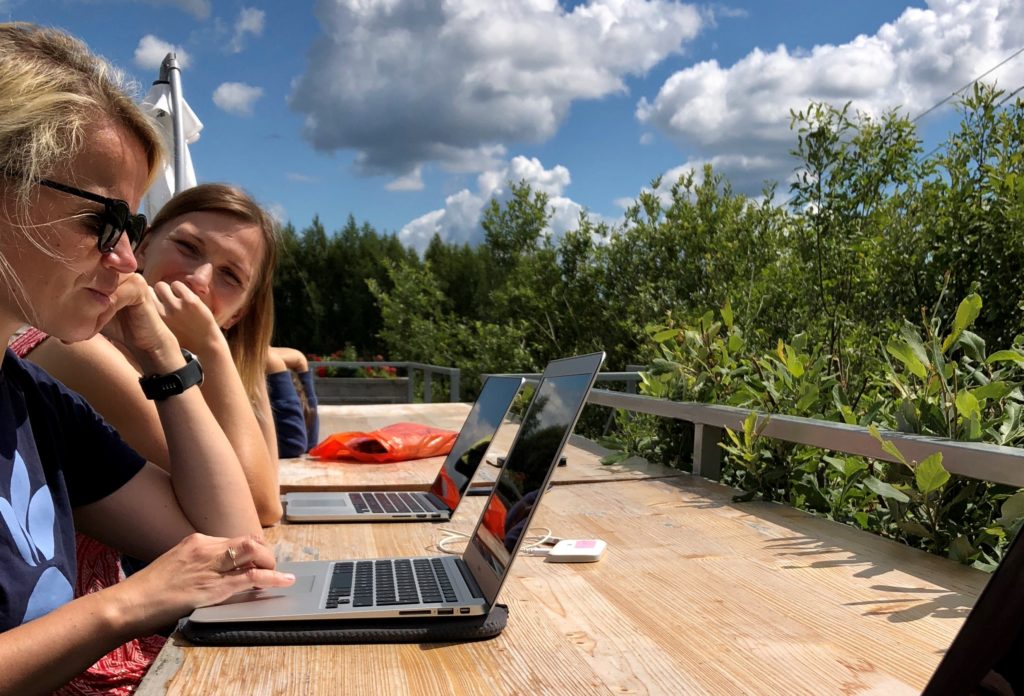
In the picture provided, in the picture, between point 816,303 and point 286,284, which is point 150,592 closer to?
point 816,303

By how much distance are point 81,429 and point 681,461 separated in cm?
192

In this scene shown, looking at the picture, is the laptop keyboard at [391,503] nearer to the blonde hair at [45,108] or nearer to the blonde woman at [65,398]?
the blonde woman at [65,398]

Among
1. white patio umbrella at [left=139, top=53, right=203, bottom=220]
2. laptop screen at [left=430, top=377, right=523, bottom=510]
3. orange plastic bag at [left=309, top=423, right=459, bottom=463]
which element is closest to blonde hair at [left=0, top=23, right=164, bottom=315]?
laptop screen at [left=430, top=377, right=523, bottom=510]

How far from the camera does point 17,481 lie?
4.31ft

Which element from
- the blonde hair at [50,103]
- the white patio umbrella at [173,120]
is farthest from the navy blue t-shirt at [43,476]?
the white patio umbrella at [173,120]

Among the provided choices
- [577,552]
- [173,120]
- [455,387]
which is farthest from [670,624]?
[455,387]

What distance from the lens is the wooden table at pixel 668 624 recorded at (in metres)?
0.98

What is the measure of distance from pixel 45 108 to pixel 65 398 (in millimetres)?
589

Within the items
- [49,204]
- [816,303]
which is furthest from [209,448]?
[816,303]

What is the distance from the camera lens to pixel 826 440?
1878mm

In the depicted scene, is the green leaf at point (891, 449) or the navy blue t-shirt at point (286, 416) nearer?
the green leaf at point (891, 449)

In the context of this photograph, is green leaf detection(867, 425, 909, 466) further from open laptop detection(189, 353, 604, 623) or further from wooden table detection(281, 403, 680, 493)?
wooden table detection(281, 403, 680, 493)

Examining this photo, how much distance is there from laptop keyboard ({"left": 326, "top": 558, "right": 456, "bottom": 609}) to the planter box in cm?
1104

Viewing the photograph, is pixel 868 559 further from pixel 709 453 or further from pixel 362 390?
pixel 362 390
